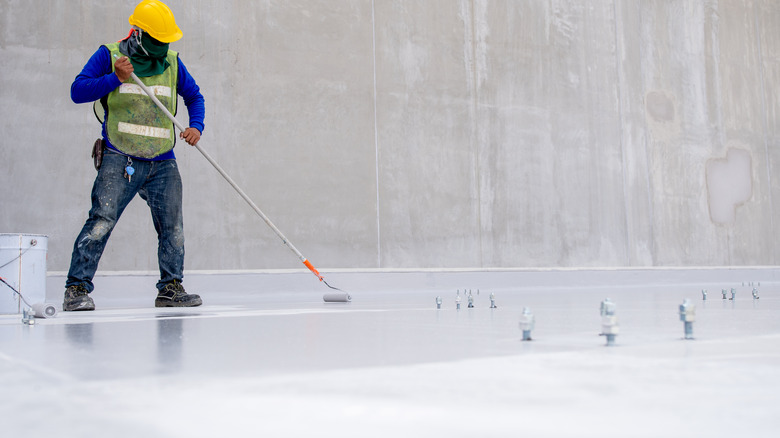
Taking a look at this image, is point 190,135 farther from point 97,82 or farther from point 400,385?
point 400,385

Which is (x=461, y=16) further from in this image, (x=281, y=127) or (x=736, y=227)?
(x=736, y=227)

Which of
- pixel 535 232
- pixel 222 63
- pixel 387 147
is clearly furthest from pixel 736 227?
pixel 222 63

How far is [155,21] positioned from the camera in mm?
3531

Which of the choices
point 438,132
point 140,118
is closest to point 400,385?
point 140,118

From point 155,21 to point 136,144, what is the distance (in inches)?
25.6

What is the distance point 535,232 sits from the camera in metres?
7.04

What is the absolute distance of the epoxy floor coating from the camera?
650mm

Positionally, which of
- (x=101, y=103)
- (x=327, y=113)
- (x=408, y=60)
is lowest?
(x=101, y=103)

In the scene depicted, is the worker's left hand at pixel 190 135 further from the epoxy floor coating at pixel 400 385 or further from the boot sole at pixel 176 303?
the epoxy floor coating at pixel 400 385

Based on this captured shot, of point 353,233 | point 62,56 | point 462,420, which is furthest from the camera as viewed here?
point 353,233

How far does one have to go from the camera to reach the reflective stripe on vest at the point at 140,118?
360 centimetres

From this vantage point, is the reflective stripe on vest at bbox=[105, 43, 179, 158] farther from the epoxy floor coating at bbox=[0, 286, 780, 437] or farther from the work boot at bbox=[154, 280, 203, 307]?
the epoxy floor coating at bbox=[0, 286, 780, 437]

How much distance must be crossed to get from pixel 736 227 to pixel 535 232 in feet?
10.7

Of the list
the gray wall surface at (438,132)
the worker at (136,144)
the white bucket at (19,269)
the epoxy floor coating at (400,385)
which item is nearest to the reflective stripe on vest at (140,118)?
the worker at (136,144)
